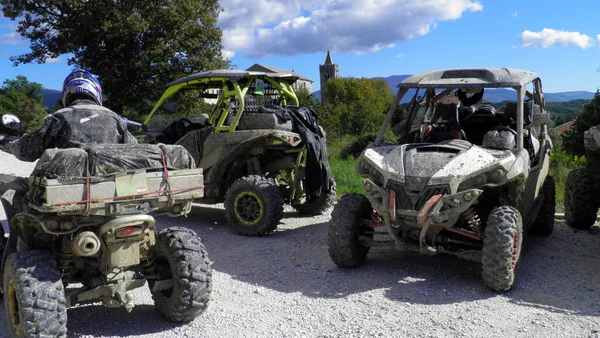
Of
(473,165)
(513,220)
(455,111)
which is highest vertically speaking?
(455,111)

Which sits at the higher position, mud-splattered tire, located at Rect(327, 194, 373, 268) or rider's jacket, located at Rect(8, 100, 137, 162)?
rider's jacket, located at Rect(8, 100, 137, 162)

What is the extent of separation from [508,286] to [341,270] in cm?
171

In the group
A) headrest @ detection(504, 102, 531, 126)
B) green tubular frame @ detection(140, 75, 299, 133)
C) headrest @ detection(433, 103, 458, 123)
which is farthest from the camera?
green tubular frame @ detection(140, 75, 299, 133)

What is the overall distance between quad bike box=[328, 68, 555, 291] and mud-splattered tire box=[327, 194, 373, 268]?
0.4 inches

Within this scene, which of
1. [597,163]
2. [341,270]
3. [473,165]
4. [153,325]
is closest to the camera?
[153,325]

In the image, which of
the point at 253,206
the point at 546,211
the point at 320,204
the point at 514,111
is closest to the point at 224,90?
the point at 253,206

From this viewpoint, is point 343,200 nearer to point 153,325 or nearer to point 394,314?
point 394,314

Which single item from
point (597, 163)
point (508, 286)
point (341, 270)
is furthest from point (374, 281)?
point (597, 163)

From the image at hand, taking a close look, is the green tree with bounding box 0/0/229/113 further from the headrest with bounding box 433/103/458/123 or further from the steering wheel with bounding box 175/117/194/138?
the headrest with bounding box 433/103/458/123

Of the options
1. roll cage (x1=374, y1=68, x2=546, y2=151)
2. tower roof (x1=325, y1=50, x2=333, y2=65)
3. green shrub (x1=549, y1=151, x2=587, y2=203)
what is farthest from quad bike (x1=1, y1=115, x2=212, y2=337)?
tower roof (x1=325, y1=50, x2=333, y2=65)

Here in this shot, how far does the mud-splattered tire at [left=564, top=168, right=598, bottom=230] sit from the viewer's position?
8.05 metres

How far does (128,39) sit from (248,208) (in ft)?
43.9

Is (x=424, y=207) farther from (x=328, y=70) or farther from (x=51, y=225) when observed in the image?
(x=328, y=70)

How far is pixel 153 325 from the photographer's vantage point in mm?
4875
